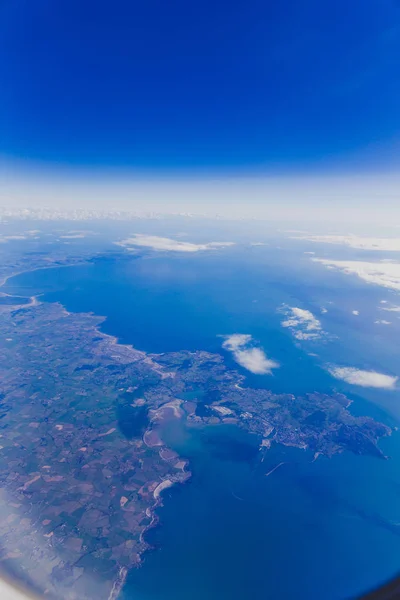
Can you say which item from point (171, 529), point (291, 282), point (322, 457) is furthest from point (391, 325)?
point (171, 529)

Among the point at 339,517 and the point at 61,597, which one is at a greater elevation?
the point at 61,597

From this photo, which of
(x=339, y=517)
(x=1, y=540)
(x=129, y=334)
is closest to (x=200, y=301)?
(x=129, y=334)

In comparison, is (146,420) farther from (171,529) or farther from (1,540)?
(1,540)

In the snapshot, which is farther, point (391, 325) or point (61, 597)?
point (391, 325)

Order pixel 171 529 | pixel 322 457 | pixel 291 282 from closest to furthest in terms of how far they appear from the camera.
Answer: pixel 171 529 → pixel 322 457 → pixel 291 282

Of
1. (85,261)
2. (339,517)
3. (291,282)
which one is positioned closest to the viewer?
(339,517)

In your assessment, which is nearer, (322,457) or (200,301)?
(322,457)

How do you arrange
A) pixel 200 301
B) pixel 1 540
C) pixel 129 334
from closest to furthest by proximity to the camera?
1. pixel 1 540
2. pixel 129 334
3. pixel 200 301

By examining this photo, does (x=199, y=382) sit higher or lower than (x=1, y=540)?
lower

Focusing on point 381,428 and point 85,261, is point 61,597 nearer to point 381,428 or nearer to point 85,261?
point 381,428
